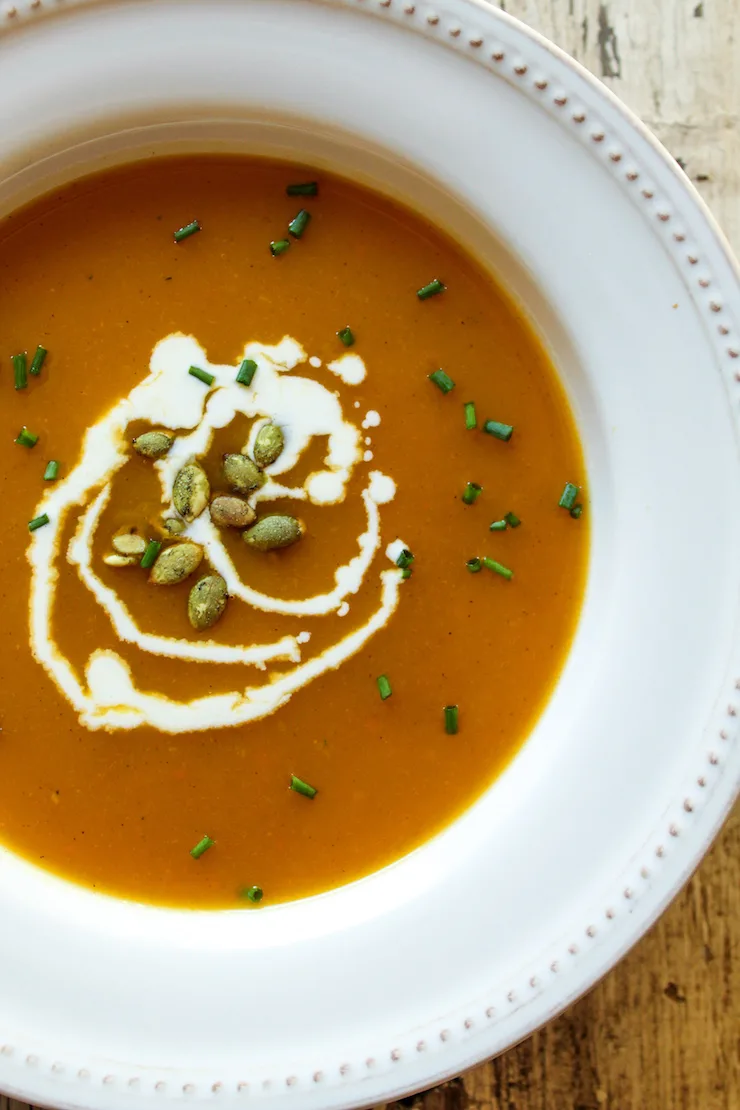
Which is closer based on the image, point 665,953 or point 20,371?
point 20,371

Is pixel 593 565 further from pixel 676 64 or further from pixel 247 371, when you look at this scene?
pixel 676 64

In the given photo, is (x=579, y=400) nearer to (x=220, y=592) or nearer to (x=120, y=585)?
(x=220, y=592)

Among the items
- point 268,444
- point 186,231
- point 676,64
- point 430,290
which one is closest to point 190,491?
point 268,444

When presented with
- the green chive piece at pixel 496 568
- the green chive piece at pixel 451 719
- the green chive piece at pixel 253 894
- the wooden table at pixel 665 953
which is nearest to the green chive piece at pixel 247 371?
the green chive piece at pixel 496 568

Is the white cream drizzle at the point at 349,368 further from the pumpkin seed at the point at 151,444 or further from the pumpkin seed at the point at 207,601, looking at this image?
the pumpkin seed at the point at 207,601

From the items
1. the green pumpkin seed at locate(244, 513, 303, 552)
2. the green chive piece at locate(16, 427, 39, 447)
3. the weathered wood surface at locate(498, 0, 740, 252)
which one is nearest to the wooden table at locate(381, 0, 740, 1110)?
the weathered wood surface at locate(498, 0, 740, 252)

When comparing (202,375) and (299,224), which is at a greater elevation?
(299,224)

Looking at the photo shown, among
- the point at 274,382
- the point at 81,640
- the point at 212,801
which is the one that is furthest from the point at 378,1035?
the point at 274,382
